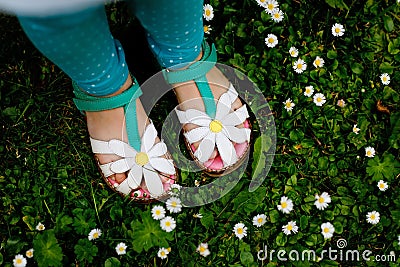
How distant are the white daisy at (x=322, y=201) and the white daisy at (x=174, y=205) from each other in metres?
0.39

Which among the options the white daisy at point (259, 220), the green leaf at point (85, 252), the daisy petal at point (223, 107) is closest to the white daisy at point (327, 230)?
the white daisy at point (259, 220)

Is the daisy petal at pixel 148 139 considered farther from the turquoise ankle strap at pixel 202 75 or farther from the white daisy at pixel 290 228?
the white daisy at pixel 290 228

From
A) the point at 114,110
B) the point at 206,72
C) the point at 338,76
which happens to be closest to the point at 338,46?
the point at 338,76

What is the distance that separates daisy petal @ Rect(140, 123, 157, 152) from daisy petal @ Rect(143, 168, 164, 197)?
61mm

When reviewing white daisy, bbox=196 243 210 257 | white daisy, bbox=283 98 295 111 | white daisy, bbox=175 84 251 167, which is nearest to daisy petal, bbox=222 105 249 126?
white daisy, bbox=175 84 251 167

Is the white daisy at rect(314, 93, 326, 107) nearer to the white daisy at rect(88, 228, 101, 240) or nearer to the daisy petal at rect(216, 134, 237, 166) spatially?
the daisy petal at rect(216, 134, 237, 166)

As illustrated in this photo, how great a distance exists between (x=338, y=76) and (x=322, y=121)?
16cm

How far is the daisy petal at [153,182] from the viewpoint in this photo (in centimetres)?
147

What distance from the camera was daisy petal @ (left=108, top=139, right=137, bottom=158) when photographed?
4.78 ft

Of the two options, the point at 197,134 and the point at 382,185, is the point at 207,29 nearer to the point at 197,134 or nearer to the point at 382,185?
the point at 197,134

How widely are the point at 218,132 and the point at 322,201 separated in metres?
0.36

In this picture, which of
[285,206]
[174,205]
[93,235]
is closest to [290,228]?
[285,206]

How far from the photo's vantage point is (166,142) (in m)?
1.56

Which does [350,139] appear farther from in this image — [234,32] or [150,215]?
[150,215]
